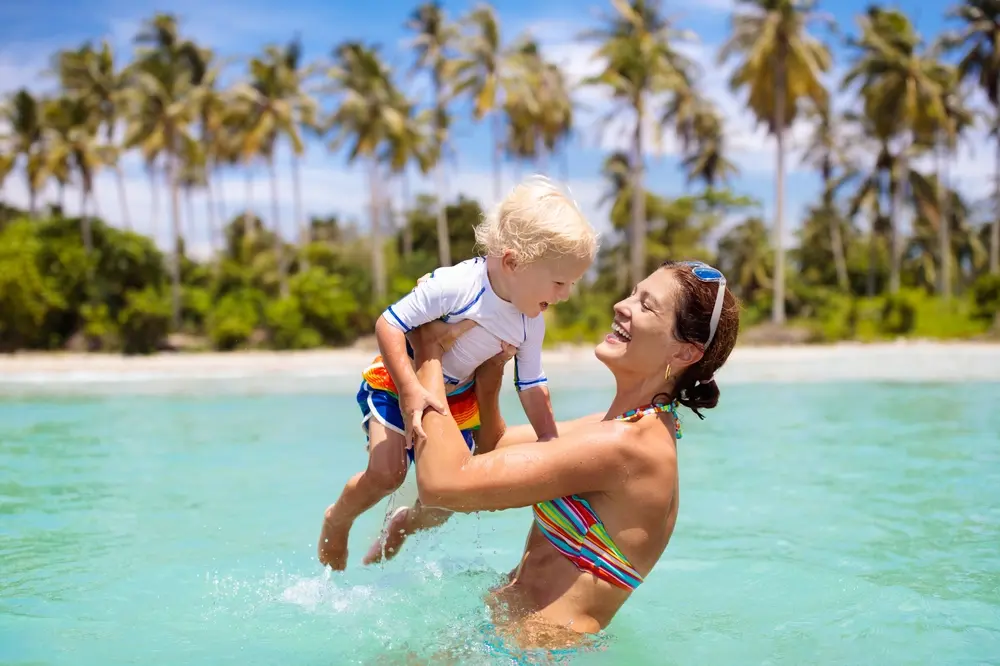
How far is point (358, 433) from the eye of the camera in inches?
443

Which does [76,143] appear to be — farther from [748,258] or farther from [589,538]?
[589,538]

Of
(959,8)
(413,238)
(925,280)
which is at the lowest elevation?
(925,280)

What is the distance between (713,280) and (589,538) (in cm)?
88

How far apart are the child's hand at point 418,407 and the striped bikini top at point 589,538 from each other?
1.47ft

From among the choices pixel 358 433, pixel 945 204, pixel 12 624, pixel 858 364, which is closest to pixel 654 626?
pixel 12 624

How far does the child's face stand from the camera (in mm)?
2988

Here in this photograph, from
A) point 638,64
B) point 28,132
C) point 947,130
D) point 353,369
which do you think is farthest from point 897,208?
point 28,132

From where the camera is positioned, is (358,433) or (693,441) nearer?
(693,441)

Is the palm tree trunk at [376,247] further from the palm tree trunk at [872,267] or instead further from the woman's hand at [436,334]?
the woman's hand at [436,334]

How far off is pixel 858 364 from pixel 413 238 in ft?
91.3

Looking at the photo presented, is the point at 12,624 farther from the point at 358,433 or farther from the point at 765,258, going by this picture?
the point at 765,258

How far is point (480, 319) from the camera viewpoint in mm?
3199

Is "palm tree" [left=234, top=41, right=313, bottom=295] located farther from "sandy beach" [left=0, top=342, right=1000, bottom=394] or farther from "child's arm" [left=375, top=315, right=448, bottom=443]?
"child's arm" [left=375, top=315, right=448, bottom=443]

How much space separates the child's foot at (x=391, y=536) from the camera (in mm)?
3889
